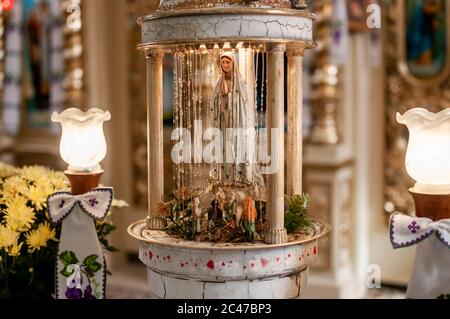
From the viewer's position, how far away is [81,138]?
2.52 m

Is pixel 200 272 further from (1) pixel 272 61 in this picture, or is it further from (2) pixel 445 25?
(2) pixel 445 25

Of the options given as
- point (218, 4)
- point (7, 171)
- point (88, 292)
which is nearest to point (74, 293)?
point (88, 292)

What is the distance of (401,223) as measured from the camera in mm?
2145

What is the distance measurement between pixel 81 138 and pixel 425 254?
1.19 metres

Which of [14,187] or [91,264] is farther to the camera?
[14,187]

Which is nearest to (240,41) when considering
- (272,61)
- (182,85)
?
(272,61)

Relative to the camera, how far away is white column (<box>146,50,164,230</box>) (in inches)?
98.3

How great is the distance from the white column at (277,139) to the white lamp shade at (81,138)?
0.64 metres

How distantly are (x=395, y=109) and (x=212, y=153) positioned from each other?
2.90 meters

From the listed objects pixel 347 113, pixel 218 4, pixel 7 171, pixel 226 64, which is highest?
pixel 218 4

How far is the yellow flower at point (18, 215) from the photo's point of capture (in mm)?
2559

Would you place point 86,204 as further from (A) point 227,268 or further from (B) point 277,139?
(B) point 277,139

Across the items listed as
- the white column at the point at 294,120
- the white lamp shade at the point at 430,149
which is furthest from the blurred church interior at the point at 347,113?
the white lamp shade at the point at 430,149

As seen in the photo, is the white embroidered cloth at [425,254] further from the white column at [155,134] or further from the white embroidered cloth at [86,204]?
the white embroidered cloth at [86,204]
